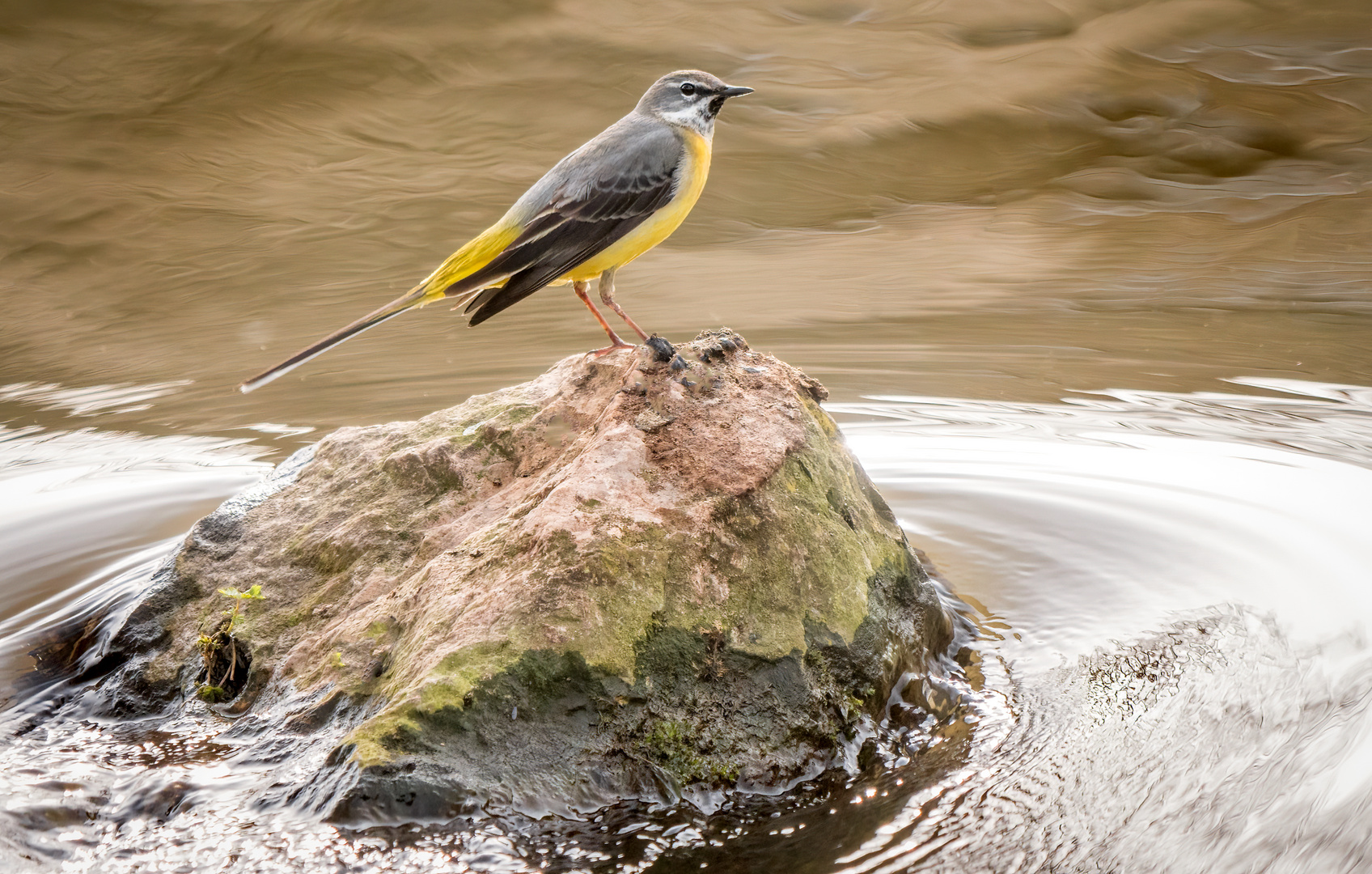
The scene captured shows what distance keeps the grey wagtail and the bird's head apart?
3.3 inches

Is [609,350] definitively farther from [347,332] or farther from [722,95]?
[722,95]

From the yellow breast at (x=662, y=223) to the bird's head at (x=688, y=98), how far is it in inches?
6.0

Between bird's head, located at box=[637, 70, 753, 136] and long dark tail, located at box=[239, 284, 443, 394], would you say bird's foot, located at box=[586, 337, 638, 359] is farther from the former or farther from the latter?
bird's head, located at box=[637, 70, 753, 136]

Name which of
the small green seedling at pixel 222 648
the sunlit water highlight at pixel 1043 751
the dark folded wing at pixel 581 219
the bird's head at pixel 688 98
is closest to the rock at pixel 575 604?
the small green seedling at pixel 222 648

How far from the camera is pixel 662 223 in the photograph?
4559 mm

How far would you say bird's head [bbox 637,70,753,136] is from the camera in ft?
16.5

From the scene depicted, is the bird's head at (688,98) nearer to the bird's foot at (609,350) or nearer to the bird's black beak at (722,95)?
the bird's black beak at (722,95)

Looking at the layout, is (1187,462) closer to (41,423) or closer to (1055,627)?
(1055,627)

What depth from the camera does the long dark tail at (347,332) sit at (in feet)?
13.7

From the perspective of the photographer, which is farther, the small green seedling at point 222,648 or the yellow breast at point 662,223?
the yellow breast at point 662,223

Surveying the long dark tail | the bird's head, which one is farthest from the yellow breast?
the long dark tail

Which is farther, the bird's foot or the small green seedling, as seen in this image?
the bird's foot

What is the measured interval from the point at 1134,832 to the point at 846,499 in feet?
4.24

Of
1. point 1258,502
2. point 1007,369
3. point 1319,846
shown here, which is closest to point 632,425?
point 1319,846
